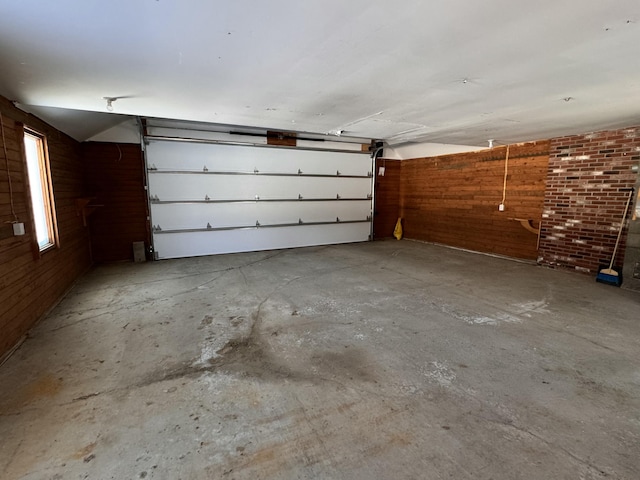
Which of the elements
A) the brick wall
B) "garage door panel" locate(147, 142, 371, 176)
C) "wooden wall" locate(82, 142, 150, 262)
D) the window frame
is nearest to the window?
the window frame

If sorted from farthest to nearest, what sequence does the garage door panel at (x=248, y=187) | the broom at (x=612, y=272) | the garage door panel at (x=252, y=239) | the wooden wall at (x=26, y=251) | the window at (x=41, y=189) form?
1. the garage door panel at (x=252, y=239)
2. the garage door panel at (x=248, y=187)
3. the broom at (x=612, y=272)
4. the window at (x=41, y=189)
5. the wooden wall at (x=26, y=251)

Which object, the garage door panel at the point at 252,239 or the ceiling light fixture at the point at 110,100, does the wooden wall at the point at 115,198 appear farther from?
the ceiling light fixture at the point at 110,100

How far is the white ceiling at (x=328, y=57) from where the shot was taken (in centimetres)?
160

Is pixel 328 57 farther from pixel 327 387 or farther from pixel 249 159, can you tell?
pixel 249 159

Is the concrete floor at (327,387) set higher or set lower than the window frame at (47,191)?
lower

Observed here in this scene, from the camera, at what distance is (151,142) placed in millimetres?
5816

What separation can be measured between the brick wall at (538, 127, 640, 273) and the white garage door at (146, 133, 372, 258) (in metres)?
3.98

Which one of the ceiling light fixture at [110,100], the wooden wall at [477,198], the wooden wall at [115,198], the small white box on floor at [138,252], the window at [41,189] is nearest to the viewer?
the ceiling light fixture at [110,100]

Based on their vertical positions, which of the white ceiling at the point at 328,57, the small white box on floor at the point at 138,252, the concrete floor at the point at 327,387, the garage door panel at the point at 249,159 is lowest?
the concrete floor at the point at 327,387

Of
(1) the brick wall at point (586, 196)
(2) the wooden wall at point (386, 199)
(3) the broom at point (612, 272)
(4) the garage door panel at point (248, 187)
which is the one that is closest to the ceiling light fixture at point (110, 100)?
(4) the garage door panel at point (248, 187)

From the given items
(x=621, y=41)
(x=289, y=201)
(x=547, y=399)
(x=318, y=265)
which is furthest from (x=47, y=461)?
(x=289, y=201)

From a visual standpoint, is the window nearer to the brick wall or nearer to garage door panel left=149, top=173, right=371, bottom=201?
garage door panel left=149, top=173, right=371, bottom=201

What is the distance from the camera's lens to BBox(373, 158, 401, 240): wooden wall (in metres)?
8.42

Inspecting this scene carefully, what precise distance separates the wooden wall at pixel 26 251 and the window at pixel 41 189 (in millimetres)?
130
